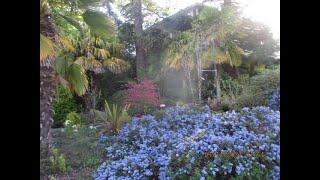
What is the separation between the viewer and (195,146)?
2172mm

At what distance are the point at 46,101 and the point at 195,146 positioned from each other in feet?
3.07

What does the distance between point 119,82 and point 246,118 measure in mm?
810

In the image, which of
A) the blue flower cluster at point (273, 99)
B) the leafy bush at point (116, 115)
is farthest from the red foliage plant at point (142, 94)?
the blue flower cluster at point (273, 99)

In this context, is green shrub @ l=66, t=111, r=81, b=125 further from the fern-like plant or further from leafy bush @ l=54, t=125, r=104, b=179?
the fern-like plant

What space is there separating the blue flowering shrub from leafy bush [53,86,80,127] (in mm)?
265

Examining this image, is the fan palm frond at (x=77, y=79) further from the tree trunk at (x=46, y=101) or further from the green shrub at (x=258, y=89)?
the green shrub at (x=258, y=89)

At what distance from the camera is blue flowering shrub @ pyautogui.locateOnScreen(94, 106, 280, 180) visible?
2.12 m

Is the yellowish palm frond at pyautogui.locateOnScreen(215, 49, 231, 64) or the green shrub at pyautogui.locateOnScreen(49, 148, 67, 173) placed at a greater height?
the yellowish palm frond at pyautogui.locateOnScreen(215, 49, 231, 64)

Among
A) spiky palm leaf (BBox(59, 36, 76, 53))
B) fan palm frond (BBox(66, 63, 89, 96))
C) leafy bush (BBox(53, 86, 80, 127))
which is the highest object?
spiky palm leaf (BBox(59, 36, 76, 53))

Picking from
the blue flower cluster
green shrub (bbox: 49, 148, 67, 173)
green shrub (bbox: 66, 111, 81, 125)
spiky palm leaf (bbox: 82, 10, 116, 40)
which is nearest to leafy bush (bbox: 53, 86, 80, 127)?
green shrub (bbox: 66, 111, 81, 125)
